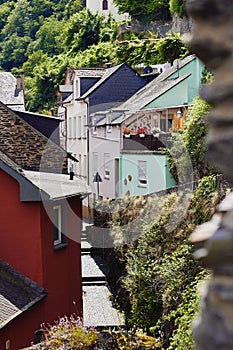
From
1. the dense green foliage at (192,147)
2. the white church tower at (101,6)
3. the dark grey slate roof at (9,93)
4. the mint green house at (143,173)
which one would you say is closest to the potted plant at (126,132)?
the mint green house at (143,173)

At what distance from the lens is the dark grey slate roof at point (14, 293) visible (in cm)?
1252

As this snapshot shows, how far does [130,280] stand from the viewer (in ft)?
49.2

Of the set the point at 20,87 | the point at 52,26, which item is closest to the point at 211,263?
the point at 20,87

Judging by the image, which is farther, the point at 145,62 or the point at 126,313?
the point at 145,62

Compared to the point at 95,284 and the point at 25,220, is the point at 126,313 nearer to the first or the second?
the point at 25,220

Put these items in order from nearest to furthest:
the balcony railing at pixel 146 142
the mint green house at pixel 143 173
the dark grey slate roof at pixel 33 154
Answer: the dark grey slate roof at pixel 33 154, the balcony railing at pixel 146 142, the mint green house at pixel 143 173

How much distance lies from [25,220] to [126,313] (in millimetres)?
3351

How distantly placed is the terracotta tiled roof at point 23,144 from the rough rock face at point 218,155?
1589cm

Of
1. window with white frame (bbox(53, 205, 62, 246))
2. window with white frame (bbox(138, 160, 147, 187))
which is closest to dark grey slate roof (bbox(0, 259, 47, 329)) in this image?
window with white frame (bbox(53, 205, 62, 246))

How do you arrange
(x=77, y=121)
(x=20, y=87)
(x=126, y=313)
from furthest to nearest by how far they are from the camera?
(x=20, y=87) < (x=77, y=121) < (x=126, y=313)

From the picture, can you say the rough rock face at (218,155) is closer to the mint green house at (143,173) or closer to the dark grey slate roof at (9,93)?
the mint green house at (143,173)

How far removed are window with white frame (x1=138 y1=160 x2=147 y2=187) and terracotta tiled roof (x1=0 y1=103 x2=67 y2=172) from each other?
23.9ft

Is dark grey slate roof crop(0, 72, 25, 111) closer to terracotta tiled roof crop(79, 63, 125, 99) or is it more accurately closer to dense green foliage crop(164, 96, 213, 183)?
terracotta tiled roof crop(79, 63, 125, 99)

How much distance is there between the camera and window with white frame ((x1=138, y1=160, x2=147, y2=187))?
25080 mm
